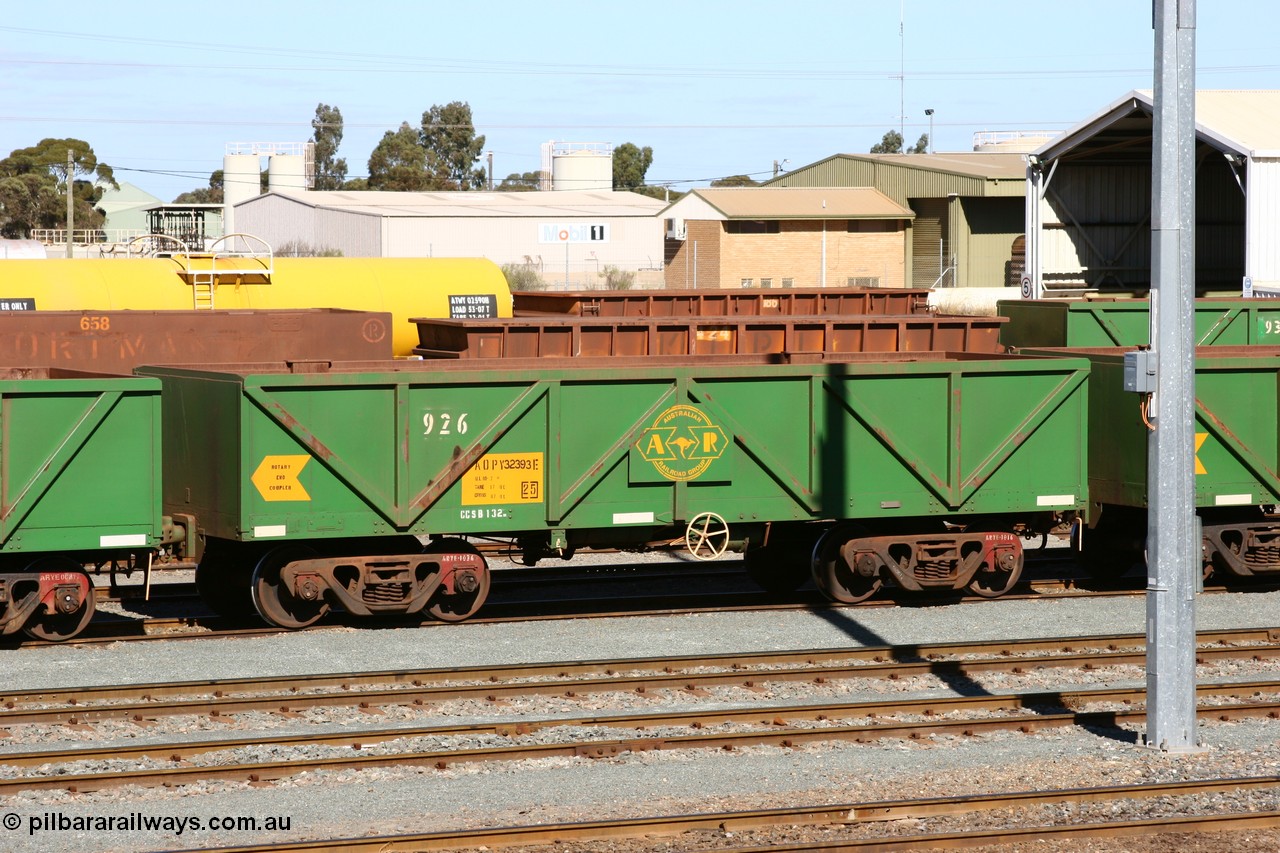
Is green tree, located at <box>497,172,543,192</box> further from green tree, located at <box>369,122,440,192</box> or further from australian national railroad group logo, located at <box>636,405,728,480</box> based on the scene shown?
australian national railroad group logo, located at <box>636,405,728,480</box>

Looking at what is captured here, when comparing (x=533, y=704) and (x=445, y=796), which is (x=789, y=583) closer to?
(x=533, y=704)

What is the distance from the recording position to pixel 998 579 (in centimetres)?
1656

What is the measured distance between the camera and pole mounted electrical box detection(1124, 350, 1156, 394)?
10.5 m

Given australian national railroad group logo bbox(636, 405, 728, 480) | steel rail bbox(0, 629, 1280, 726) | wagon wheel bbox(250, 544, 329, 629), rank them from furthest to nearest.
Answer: australian national railroad group logo bbox(636, 405, 728, 480)
wagon wheel bbox(250, 544, 329, 629)
steel rail bbox(0, 629, 1280, 726)

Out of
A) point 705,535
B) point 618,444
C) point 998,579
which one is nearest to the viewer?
point 618,444

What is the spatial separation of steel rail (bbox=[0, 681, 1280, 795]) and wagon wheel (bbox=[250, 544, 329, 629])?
12.6 feet

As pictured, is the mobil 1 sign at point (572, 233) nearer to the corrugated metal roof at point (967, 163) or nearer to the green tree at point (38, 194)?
the corrugated metal roof at point (967, 163)

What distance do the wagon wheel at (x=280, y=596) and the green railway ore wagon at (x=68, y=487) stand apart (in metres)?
1.01

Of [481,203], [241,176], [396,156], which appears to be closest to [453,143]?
[396,156]

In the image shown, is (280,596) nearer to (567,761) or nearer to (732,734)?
(567,761)

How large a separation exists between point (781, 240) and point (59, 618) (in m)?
54.0

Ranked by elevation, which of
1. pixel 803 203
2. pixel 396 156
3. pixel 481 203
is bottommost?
pixel 803 203

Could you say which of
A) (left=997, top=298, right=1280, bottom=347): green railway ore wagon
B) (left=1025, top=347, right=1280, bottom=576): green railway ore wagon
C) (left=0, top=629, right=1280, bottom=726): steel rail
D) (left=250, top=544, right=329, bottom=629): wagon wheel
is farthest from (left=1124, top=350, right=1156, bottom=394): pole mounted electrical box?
(left=997, top=298, right=1280, bottom=347): green railway ore wagon

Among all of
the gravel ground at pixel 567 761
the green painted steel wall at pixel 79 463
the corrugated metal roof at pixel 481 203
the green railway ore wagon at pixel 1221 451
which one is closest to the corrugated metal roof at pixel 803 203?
the corrugated metal roof at pixel 481 203
